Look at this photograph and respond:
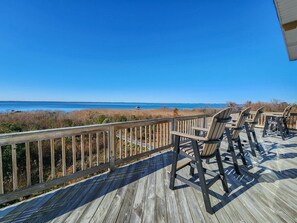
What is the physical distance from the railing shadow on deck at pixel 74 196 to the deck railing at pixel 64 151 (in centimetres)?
14

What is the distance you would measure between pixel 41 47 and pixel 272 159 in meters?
12.5

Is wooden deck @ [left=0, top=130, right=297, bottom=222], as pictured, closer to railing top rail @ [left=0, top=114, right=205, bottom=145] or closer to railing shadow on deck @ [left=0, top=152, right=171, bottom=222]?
railing shadow on deck @ [left=0, top=152, right=171, bottom=222]

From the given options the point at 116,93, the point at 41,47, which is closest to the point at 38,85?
the point at 116,93

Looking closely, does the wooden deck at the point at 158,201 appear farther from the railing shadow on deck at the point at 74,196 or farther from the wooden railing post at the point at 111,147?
the wooden railing post at the point at 111,147

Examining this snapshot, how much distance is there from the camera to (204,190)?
64.3 inches

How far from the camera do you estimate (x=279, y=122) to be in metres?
5.01

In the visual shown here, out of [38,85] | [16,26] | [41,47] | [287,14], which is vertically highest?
[38,85]

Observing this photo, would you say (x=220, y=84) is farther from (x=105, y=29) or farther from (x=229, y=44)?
(x=105, y=29)

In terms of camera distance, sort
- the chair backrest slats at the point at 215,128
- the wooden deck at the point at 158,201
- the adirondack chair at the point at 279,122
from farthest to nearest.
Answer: the adirondack chair at the point at 279,122 → the chair backrest slats at the point at 215,128 → the wooden deck at the point at 158,201

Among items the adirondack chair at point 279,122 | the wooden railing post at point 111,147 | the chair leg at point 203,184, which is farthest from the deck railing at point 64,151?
the adirondack chair at point 279,122

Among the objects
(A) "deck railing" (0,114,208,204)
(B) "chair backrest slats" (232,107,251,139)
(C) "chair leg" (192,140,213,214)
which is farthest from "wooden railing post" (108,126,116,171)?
(B) "chair backrest slats" (232,107,251,139)

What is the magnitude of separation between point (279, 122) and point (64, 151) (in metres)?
6.44

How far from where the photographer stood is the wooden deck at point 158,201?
149 cm

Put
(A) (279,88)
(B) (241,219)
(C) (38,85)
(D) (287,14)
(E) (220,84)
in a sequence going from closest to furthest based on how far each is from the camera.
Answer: (B) (241,219), (D) (287,14), (A) (279,88), (C) (38,85), (E) (220,84)
